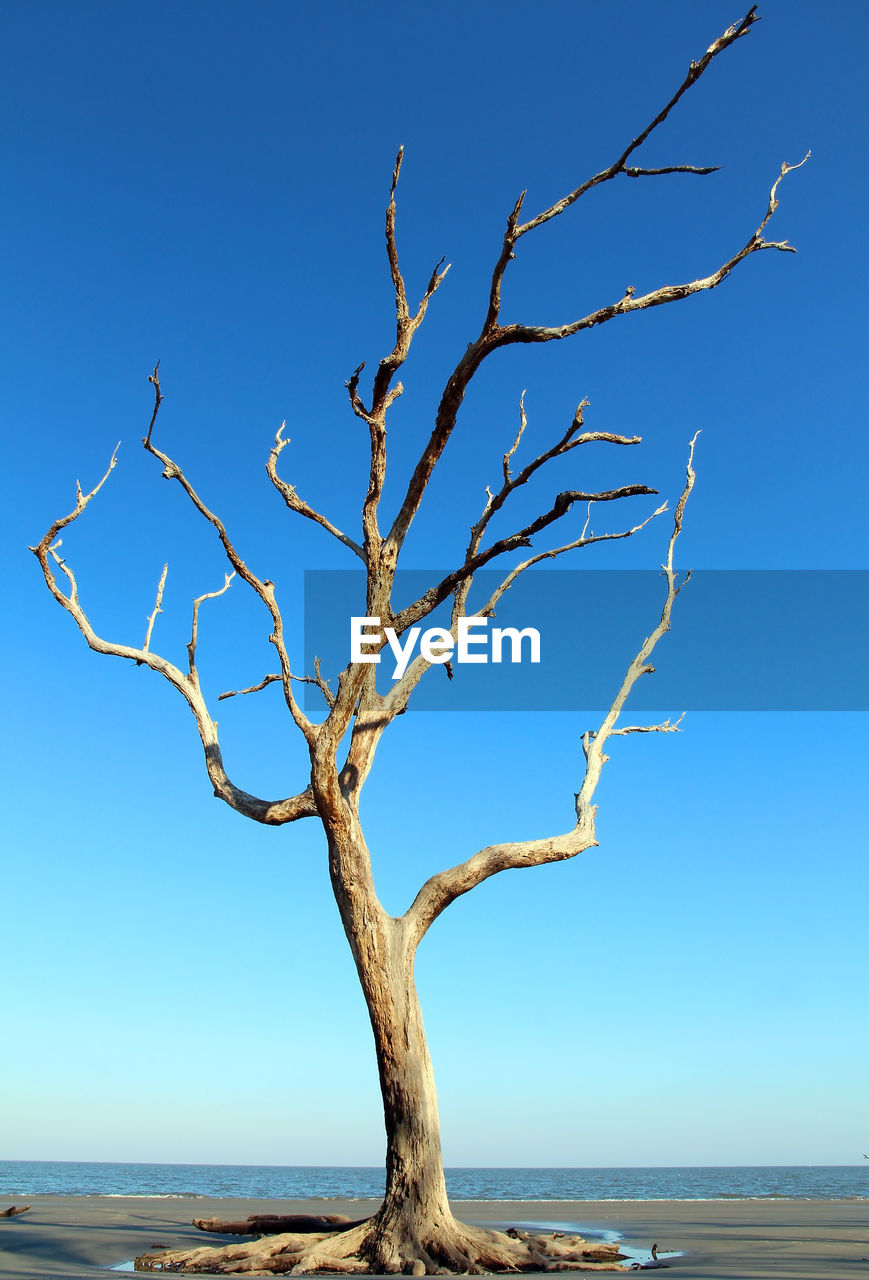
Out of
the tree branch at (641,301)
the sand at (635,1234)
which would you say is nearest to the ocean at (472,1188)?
the sand at (635,1234)

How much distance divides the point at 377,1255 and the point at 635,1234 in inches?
234

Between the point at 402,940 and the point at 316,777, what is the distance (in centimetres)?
153

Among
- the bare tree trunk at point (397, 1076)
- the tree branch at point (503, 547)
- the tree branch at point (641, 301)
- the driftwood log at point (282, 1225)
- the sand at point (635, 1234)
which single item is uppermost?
the tree branch at point (641, 301)

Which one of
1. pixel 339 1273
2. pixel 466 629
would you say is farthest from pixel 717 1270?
A: pixel 466 629

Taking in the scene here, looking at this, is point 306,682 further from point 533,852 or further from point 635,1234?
point 635,1234

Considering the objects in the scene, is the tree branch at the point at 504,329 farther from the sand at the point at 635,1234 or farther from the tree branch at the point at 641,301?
the sand at the point at 635,1234

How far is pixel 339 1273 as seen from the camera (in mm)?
7016

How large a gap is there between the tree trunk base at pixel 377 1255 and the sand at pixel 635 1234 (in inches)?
28.3

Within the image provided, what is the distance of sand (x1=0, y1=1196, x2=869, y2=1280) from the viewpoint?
24.6ft

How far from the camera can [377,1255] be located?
7.16m

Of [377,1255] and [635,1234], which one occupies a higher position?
[377,1255]

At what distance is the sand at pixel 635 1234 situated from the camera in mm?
7512

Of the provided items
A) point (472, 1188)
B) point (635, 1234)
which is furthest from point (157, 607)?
point (472, 1188)

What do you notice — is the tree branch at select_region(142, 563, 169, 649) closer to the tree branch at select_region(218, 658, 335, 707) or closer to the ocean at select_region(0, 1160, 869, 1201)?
the tree branch at select_region(218, 658, 335, 707)
